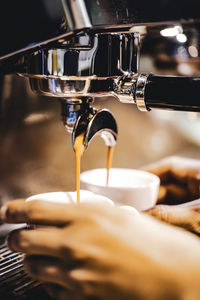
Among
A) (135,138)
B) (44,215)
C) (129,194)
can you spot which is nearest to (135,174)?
(129,194)

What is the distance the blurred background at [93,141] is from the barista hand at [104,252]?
237mm

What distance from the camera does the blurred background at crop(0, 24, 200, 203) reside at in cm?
66

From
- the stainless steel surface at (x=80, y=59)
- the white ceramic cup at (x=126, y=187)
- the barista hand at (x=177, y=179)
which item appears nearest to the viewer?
the stainless steel surface at (x=80, y=59)

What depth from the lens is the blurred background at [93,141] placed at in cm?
66

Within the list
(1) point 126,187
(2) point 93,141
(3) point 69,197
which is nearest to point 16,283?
(3) point 69,197

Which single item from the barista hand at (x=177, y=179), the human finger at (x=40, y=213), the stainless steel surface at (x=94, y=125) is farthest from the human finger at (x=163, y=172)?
the human finger at (x=40, y=213)

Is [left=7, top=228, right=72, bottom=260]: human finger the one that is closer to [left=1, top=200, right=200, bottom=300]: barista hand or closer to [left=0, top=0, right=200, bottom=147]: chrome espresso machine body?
[left=1, top=200, right=200, bottom=300]: barista hand

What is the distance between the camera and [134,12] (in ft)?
1.27

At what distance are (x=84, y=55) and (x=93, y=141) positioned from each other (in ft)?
1.49

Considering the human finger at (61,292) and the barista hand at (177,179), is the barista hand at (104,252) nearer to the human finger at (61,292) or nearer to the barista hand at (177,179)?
the human finger at (61,292)

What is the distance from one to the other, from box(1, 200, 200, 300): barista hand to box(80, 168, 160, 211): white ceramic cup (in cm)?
25

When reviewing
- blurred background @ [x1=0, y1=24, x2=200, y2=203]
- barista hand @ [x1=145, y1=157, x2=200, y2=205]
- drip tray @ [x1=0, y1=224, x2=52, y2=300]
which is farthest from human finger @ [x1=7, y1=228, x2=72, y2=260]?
barista hand @ [x1=145, y1=157, x2=200, y2=205]

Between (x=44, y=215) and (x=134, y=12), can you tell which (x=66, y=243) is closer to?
(x=44, y=215)

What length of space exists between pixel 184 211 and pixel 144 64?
508 mm
